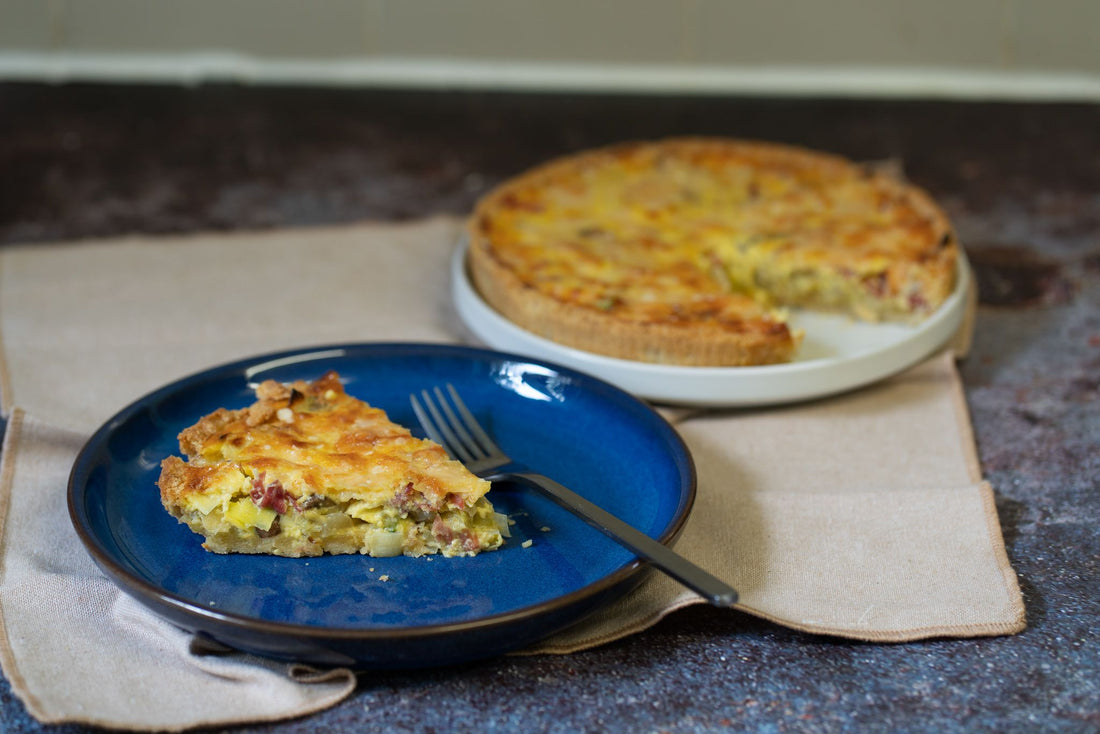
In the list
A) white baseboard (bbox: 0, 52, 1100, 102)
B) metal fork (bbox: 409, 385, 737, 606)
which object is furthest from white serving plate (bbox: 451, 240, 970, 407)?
white baseboard (bbox: 0, 52, 1100, 102)

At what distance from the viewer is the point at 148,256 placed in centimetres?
392

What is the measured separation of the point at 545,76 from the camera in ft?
19.4

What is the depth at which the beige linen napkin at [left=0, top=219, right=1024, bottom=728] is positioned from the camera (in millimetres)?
2088

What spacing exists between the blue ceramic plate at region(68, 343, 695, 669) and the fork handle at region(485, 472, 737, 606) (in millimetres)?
45

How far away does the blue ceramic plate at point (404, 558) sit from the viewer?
2.00m

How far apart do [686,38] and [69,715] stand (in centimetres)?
474

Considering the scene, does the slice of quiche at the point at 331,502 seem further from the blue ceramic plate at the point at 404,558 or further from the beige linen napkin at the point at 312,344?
the beige linen napkin at the point at 312,344

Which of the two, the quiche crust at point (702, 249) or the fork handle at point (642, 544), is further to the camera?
the quiche crust at point (702, 249)

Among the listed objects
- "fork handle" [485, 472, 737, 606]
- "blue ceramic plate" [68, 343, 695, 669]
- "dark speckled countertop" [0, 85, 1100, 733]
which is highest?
"fork handle" [485, 472, 737, 606]

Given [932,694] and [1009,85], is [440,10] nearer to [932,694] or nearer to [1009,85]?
[1009,85]

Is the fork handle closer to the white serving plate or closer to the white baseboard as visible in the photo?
the white serving plate

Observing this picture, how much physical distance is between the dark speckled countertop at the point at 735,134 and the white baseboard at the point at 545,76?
0.24 metres

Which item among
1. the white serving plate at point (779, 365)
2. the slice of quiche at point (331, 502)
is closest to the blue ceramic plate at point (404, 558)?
the slice of quiche at point (331, 502)

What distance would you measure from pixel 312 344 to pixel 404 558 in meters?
1.26
